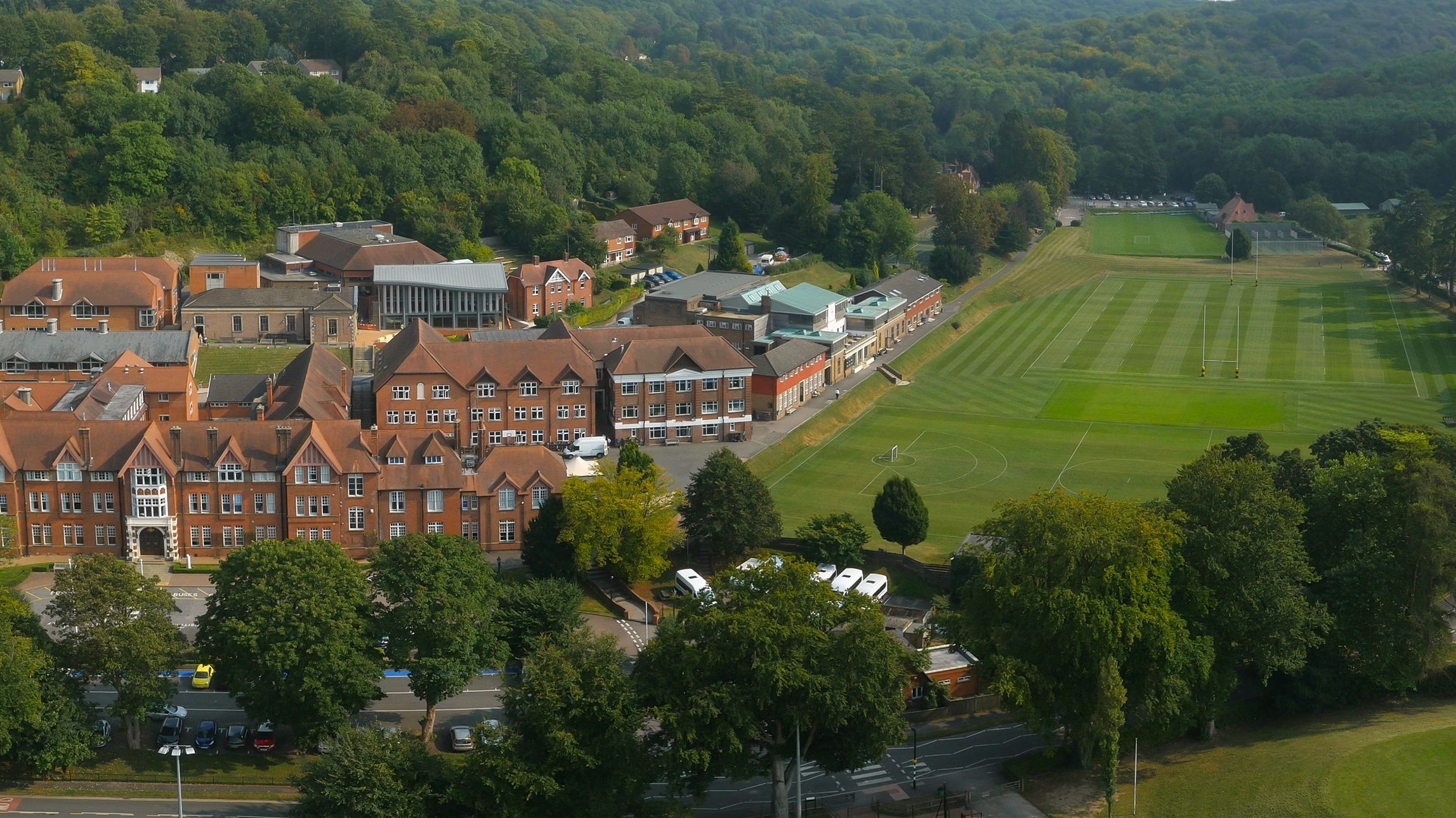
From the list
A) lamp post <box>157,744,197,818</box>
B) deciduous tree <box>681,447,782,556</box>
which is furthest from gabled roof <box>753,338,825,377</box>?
lamp post <box>157,744,197,818</box>

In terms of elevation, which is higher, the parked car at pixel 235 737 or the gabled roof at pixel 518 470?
the gabled roof at pixel 518 470

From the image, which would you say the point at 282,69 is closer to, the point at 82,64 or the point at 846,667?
the point at 82,64

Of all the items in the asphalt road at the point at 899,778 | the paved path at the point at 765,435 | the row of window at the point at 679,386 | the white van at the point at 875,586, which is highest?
the row of window at the point at 679,386

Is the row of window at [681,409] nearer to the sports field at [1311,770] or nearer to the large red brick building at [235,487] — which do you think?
the large red brick building at [235,487]

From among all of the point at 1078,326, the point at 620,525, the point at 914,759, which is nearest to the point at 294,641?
the point at 620,525

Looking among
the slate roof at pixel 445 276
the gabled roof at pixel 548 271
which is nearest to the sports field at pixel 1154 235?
the gabled roof at pixel 548 271
